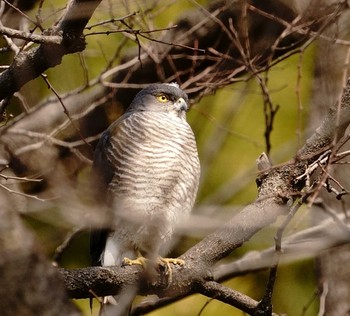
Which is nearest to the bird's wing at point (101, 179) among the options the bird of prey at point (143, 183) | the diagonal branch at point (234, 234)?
the bird of prey at point (143, 183)

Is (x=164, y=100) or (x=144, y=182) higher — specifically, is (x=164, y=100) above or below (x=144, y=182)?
above

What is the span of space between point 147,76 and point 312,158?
2.25 m

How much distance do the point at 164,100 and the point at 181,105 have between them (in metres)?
0.12

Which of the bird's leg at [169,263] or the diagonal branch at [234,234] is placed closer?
the diagonal branch at [234,234]

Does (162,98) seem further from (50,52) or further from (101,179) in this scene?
(50,52)

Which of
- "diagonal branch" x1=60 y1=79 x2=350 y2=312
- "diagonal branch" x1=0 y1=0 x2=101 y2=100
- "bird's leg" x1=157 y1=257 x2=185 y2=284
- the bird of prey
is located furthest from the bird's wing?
"diagonal branch" x1=0 y1=0 x2=101 y2=100

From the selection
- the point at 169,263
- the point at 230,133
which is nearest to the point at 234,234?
the point at 169,263

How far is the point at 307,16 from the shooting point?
4.91 meters

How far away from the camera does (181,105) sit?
4.54 metres

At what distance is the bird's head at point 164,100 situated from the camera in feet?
14.9

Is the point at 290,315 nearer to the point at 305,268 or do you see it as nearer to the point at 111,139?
the point at 305,268

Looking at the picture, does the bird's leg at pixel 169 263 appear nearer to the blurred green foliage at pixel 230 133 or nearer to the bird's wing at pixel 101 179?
the bird's wing at pixel 101 179

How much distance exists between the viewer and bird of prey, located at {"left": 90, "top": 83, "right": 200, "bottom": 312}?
4043 millimetres

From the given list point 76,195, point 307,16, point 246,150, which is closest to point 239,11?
point 307,16
